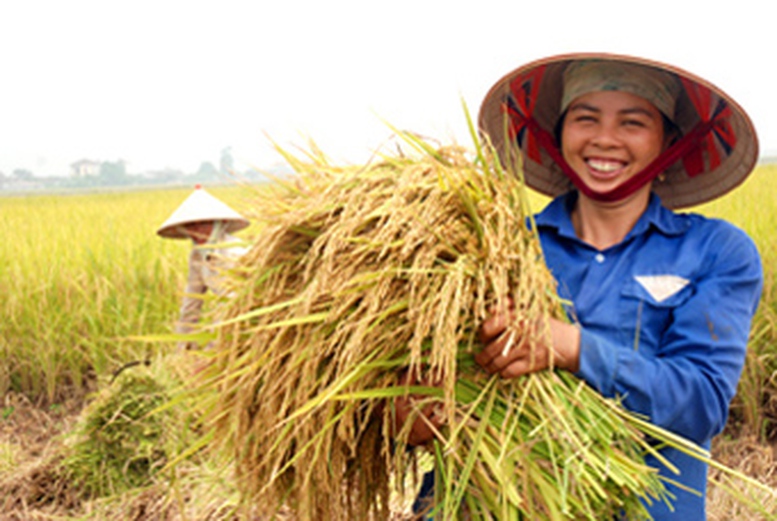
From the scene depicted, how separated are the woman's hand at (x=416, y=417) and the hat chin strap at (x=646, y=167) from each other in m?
0.58

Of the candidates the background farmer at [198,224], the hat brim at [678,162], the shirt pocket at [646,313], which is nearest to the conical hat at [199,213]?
the background farmer at [198,224]

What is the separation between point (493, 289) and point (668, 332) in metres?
0.43

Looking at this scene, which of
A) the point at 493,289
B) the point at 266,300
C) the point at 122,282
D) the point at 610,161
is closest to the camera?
the point at 493,289

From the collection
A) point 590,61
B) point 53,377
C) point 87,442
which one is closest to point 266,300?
point 590,61

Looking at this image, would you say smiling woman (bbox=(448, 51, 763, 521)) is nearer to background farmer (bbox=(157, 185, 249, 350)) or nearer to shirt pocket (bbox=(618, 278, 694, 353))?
shirt pocket (bbox=(618, 278, 694, 353))

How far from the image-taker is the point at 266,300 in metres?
1.47

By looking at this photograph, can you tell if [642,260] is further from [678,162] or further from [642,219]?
[678,162]

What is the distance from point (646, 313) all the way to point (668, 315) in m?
0.04

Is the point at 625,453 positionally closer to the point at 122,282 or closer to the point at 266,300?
the point at 266,300

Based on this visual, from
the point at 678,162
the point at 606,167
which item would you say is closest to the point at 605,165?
the point at 606,167

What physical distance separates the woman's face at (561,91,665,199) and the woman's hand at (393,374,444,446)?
0.60m

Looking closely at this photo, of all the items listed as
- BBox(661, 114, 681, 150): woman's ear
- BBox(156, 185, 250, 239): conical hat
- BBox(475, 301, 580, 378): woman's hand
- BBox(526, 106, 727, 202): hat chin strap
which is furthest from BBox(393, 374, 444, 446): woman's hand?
BBox(156, 185, 250, 239): conical hat

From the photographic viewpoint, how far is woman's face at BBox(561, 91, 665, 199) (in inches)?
63.4

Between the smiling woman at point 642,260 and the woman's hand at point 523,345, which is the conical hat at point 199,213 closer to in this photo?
the smiling woman at point 642,260
